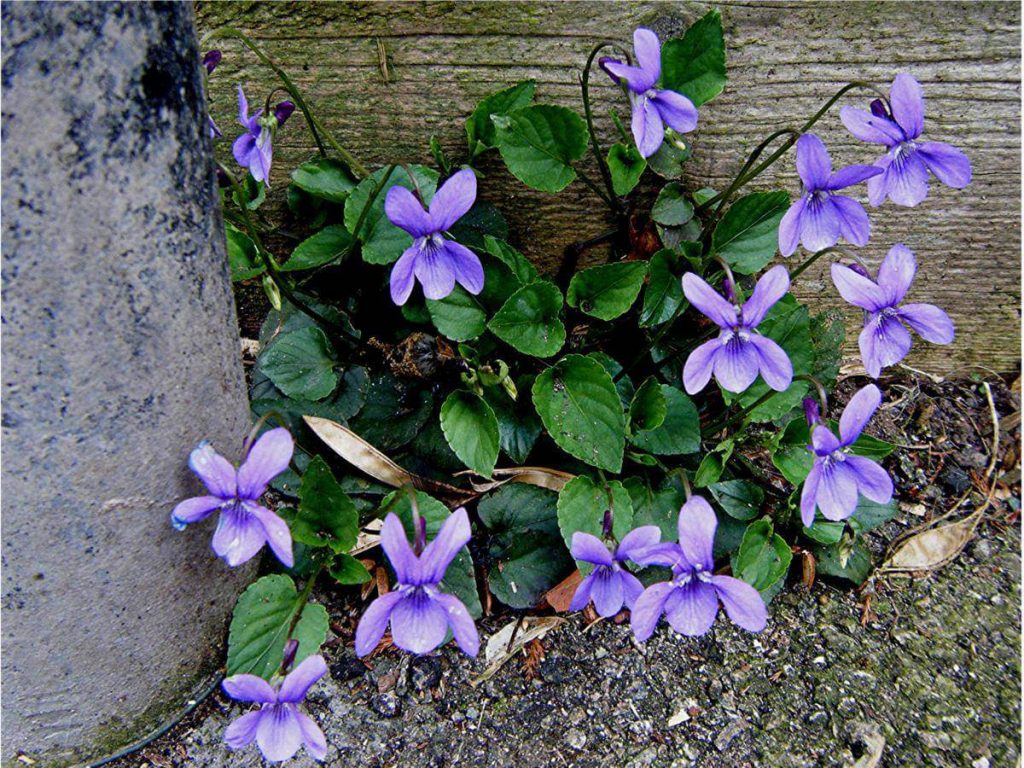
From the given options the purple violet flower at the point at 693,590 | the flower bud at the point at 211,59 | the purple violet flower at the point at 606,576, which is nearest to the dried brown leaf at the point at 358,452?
the purple violet flower at the point at 606,576

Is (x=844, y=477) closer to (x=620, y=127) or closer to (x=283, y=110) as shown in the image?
(x=620, y=127)

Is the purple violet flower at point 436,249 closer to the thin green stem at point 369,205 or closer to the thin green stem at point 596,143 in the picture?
the thin green stem at point 369,205

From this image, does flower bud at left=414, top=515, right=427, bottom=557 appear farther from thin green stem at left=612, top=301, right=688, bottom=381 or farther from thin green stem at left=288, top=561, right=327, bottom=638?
thin green stem at left=612, top=301, right=688, bottom=381

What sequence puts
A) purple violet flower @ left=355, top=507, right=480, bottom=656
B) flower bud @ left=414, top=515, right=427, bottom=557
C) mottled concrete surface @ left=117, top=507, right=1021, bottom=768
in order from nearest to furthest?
purple violet flower @ left=355, top=507, right=480, bottom=656 → flower bud @ left=414, top=515, right=427, bottom=557 → mottled concrete surface @ left=117, top=507, right=1021, bottom=768

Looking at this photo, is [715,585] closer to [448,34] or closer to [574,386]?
[574,386]

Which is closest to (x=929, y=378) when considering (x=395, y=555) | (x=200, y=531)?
(x=395, y=555)

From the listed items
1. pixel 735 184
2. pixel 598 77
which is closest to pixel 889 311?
pixel 735 184

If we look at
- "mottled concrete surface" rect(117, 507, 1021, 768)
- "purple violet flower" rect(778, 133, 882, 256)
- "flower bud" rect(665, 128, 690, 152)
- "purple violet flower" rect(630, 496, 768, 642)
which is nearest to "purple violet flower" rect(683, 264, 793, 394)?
"purple violet flower" rect(778, 133, 882, 256)
